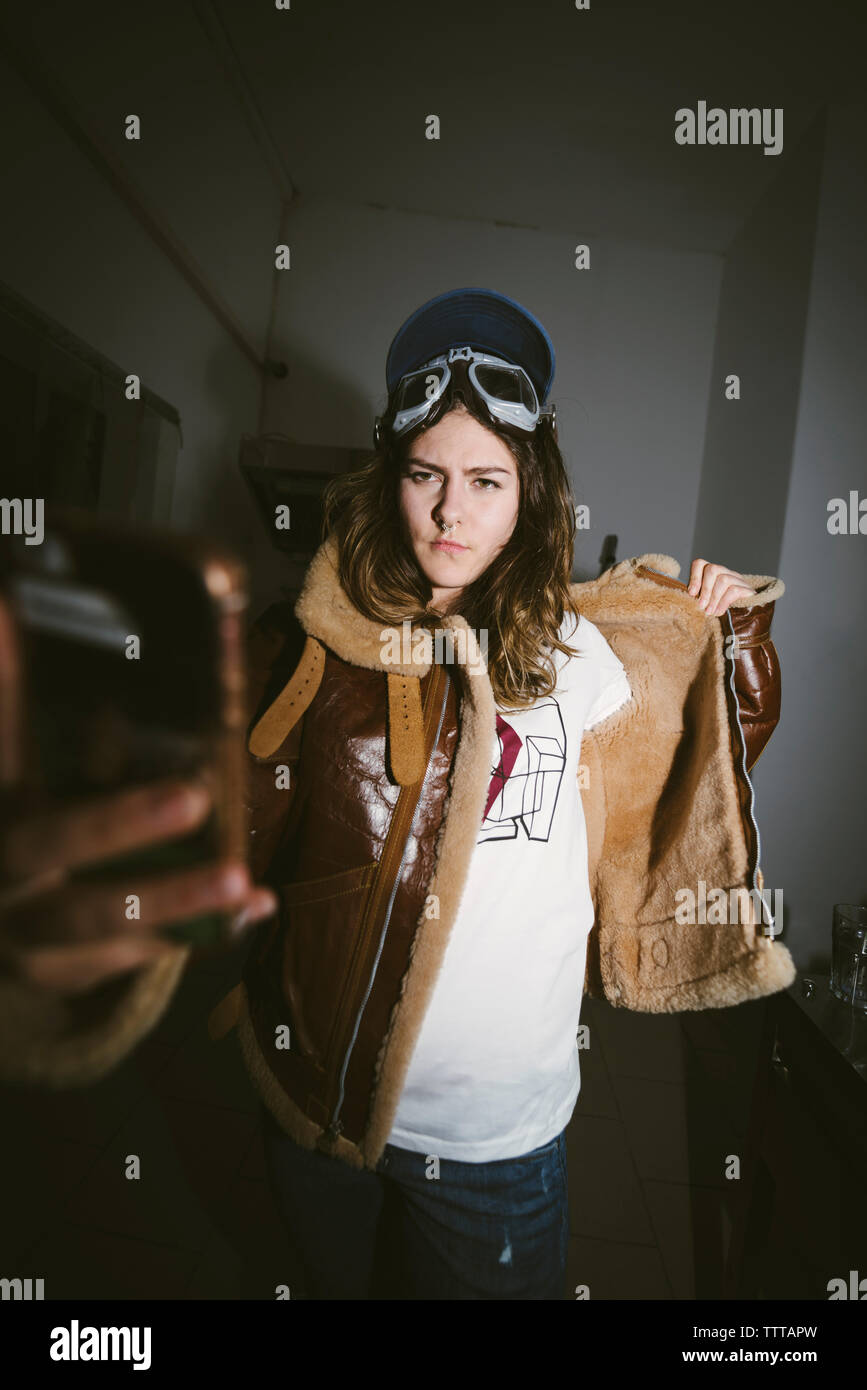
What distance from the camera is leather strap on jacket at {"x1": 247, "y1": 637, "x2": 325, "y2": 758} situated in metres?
0.73

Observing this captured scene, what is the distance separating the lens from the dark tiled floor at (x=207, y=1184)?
145 centimetres

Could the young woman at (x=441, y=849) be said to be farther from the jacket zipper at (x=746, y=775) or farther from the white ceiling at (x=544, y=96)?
the white ceiling at (x=544, y=96)

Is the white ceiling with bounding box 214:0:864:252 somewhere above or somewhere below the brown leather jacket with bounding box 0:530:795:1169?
above

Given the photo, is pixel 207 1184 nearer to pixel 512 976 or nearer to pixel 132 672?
pixel 512 976

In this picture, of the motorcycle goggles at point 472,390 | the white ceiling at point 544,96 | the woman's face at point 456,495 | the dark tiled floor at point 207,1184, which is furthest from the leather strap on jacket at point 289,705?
the white ceiling at point 544,96

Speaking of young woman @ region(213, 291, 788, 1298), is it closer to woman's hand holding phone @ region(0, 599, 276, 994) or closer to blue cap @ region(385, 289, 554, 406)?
blue cap @ region(385, 289, 554, 406)

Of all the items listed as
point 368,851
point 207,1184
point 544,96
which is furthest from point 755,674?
point 544,96

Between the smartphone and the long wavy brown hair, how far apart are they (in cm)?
55

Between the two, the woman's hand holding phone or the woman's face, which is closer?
the woman's hand holding phone

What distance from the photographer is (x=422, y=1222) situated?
759 millimetres

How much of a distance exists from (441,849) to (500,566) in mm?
407

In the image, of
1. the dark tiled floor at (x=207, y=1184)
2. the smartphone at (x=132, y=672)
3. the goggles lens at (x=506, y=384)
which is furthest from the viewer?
the dark tiled floor at (x=207, y=1184)

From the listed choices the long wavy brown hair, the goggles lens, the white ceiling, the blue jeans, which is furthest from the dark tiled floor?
the white ceiling
